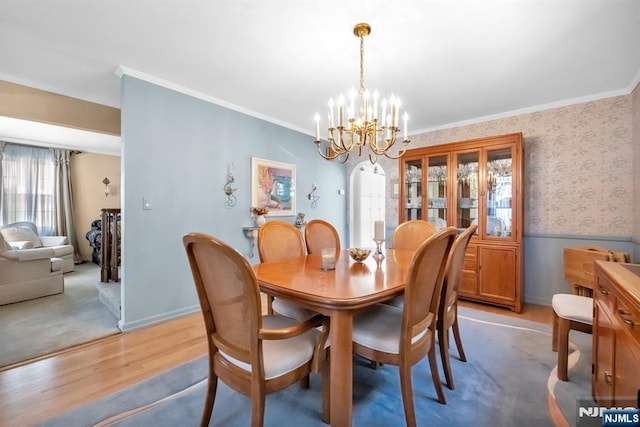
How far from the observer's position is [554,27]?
73.2 inches

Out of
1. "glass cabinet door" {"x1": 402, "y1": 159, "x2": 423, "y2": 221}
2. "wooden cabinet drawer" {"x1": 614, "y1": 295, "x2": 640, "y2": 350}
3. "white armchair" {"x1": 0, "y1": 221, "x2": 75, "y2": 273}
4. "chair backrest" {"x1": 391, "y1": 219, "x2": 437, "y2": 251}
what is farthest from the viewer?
"white armchair" {"x1": 0, "y1": 221, "x2": 75, "y2": 273}

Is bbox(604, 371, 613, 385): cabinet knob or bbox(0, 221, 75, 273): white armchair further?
bbox(0, 221, 75, 273): white armchair

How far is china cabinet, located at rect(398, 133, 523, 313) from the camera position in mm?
3062

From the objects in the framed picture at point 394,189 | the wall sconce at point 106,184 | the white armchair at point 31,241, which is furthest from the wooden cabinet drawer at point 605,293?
the wall sconce at point 106,184

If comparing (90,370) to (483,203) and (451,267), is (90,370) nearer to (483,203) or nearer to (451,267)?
(451,267)

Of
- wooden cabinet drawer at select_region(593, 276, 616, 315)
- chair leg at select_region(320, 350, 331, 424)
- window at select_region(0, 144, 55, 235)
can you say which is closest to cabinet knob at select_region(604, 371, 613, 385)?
wooden cabinet drawer at select_region(593, 276, 616, 315)

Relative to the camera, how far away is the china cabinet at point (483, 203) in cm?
306

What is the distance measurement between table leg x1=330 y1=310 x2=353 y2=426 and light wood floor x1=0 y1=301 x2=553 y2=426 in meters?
1.40

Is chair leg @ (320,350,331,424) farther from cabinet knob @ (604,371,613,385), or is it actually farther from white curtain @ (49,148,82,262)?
white curtain @ (49,148,82,262)

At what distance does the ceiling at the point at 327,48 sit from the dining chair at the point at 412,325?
1.50 metres

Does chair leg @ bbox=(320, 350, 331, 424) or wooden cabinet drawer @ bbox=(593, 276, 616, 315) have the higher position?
wooden cabinet drawer @ bbox=(593, 276, 616, 315)

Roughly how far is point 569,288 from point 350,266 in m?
2.96

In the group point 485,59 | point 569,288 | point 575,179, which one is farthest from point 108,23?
point 569,288

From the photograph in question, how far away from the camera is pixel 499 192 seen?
3.25 metres
